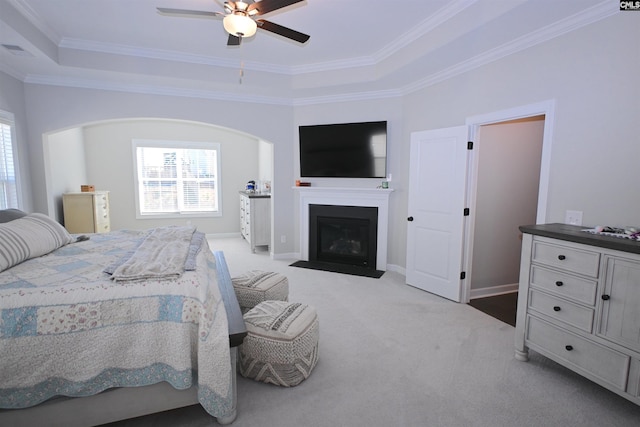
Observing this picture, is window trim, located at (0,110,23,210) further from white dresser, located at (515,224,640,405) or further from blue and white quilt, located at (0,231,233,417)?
white dresser, located at (515,224,640,405)

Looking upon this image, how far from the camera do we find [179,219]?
22.1 feet

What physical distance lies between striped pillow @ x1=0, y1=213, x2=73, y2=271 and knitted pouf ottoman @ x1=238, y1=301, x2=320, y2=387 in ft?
4.81

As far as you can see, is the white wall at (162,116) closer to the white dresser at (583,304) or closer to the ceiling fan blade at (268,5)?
the ceiling fan blade at (268,5)

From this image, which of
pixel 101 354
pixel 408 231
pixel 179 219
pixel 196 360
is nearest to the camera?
pixel 101 354

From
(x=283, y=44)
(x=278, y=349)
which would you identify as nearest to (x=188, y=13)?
(x=283, y=44)

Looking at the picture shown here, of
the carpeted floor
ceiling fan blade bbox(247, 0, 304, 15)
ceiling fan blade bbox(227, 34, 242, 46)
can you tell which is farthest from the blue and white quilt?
ceiling fan blade bbox(227, 34, 242, 46)

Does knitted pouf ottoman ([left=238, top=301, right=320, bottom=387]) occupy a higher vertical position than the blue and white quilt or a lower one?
lower

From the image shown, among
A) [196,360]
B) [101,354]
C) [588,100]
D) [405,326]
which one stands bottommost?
[405,326]

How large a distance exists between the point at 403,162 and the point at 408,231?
3.25 ft

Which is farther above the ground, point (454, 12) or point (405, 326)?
point (454, 12)

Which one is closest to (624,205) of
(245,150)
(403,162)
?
(403,162)

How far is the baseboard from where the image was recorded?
3.78 meters

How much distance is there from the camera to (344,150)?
4.72 meters

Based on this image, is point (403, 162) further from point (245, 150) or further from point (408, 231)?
point (245, 150)
